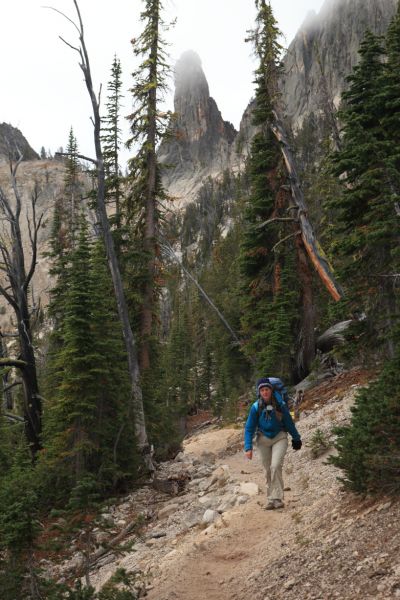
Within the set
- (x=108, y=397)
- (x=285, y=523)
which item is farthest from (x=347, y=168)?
(x=108, y=397)

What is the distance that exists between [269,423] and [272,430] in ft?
0.42

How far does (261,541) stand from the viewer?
6.05m

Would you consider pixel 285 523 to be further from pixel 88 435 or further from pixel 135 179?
pixel 135 179

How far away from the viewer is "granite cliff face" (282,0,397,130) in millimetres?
89494

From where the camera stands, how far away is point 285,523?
628 centimetres

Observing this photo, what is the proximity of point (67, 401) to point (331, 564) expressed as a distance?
27.3 feet

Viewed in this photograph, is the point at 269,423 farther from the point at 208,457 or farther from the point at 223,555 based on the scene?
the point at 208,457

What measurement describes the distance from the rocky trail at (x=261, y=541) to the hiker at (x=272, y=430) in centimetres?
35

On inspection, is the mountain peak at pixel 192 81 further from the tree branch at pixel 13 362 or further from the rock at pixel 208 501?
the rock at pixel 208 501

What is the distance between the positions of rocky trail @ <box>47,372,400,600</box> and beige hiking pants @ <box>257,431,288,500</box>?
0.92ft

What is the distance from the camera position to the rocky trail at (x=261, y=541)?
4.12 meters

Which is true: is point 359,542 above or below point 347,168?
below

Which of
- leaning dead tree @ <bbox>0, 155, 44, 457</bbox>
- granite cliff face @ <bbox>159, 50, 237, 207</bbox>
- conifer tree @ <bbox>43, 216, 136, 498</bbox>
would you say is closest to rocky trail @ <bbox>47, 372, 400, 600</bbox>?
conifer tree @ <bbox>43, 216, 136, 498</bbox>

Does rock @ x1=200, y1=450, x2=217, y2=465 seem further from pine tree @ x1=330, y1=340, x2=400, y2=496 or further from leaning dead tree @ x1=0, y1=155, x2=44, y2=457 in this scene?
pine tree @ x1=330, y1=340, x2=400, y2=496
